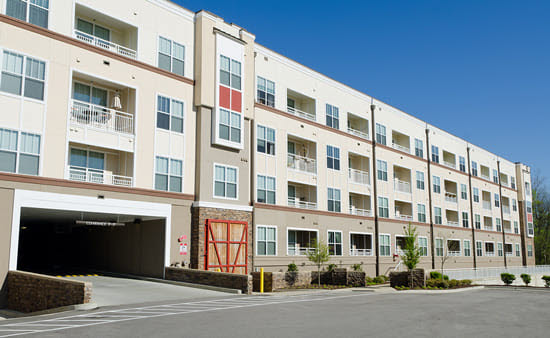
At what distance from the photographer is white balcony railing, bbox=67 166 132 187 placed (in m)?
25.2

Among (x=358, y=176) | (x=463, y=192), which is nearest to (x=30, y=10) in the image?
(x=358, y=176)

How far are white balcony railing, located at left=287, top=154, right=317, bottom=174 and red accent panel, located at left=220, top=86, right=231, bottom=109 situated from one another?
8.02m

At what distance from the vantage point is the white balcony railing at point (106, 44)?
26.5 meters

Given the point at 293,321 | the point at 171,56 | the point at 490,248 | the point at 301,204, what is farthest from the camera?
the point at 490,248

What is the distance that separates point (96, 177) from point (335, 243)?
794 inches

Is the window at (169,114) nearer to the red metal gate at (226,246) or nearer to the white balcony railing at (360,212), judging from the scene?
the red metal gate at (226,246)

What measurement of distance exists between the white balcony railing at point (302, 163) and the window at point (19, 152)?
1856 centimetres

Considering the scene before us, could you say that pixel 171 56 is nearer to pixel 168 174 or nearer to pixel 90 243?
pixel 168 174

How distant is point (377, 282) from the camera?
3691 centimetres

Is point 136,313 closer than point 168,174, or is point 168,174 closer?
point 136,313

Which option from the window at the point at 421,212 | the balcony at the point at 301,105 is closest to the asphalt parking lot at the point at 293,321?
the balcony at the point at 301,105

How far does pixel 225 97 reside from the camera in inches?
1219

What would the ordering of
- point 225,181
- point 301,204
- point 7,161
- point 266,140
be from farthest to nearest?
point 301,204, point 266,140, point 225,181, point 7,161

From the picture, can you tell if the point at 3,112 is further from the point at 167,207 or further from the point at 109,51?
the point at 167,207
